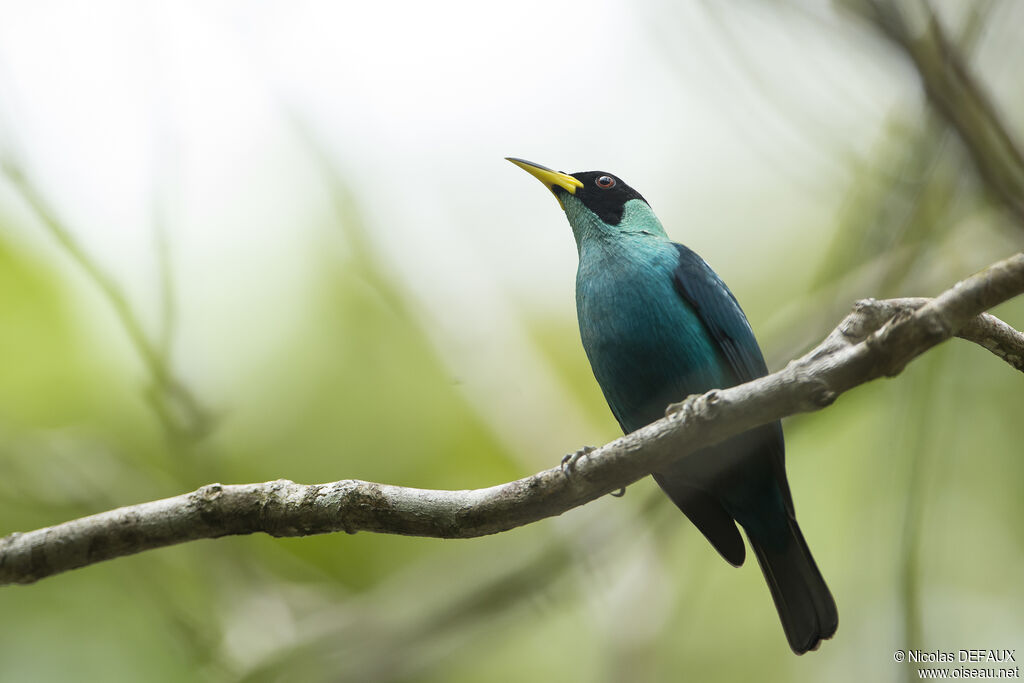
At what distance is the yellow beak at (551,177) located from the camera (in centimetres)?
580

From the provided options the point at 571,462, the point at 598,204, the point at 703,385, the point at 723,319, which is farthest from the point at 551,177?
the point at 571,462

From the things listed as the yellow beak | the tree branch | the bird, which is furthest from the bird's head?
the tree branch

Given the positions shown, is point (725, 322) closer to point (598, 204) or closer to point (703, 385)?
point (703, 385)

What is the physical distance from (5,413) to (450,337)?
3.57 metres

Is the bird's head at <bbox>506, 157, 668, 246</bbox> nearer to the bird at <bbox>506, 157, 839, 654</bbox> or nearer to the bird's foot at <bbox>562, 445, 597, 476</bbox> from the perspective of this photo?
the bird at <bbox>506, 157, 839, 654</bbox>

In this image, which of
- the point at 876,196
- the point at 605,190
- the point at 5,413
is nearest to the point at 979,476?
the point at 876,196

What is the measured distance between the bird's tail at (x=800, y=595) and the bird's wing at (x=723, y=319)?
2.79 ft

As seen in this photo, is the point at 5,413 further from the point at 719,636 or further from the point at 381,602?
the point at 719,636

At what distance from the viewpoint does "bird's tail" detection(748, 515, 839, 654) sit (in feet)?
15.2

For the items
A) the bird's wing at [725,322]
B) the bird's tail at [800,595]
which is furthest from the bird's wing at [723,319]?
the bird's tail at [800,595]

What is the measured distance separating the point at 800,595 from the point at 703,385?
4.13 feet

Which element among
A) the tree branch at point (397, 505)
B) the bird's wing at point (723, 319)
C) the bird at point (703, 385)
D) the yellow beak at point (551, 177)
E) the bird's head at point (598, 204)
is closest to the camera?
the tree branch at point (397, 505)

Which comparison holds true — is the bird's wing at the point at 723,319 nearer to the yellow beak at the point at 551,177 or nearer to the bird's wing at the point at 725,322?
the bird's wing at the point at 725,322

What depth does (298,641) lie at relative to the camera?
5.55m
